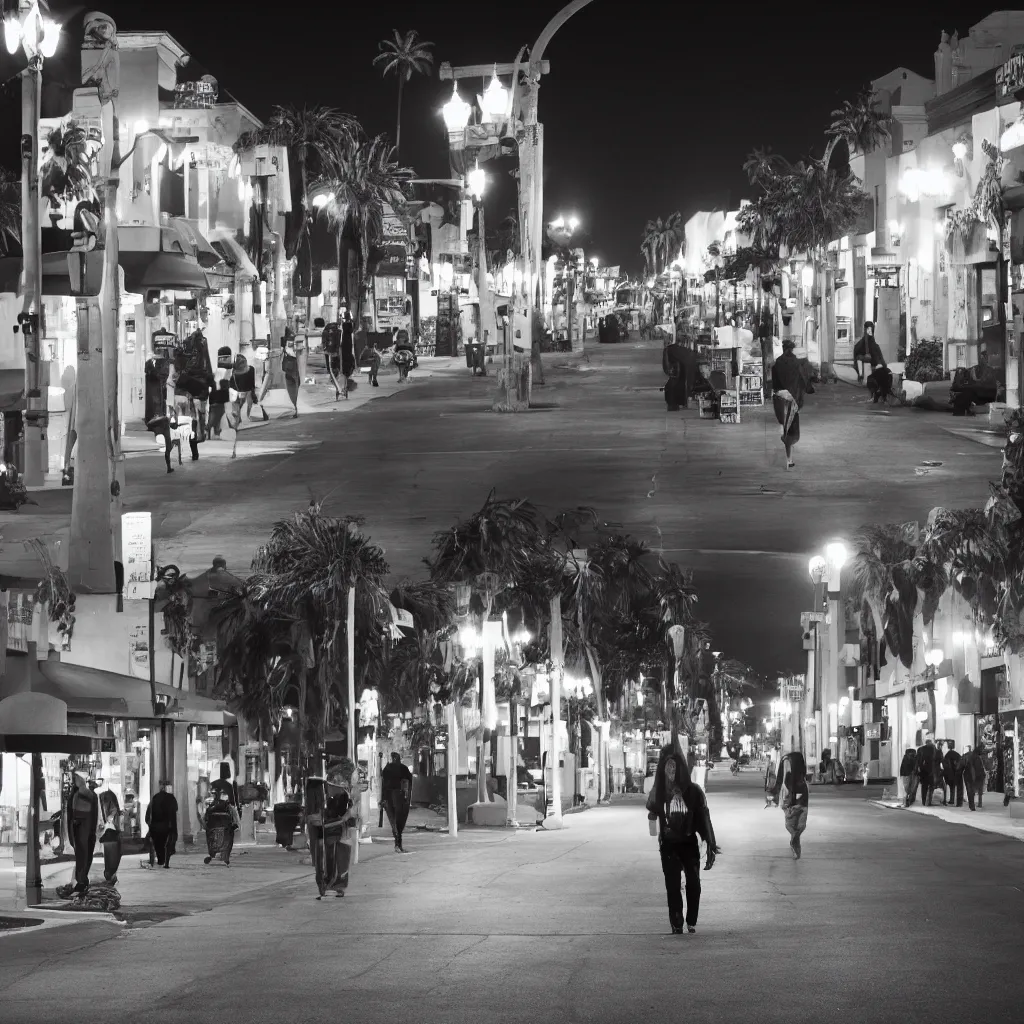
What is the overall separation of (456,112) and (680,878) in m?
37.6

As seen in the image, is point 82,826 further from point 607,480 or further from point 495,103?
point 495,103

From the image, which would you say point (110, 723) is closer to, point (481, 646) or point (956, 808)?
point (481, 646)

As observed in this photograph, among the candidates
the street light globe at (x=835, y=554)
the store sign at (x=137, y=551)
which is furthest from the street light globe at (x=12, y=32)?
the street light globe at (x=835, y=554)

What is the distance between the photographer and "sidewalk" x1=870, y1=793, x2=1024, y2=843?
27.3 m

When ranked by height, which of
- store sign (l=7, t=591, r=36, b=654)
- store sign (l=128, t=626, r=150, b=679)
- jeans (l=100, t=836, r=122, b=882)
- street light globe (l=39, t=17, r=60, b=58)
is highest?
street light globe (l=39, t=17, r=60, b=58)

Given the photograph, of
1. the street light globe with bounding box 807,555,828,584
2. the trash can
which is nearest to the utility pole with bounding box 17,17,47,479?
the trash can

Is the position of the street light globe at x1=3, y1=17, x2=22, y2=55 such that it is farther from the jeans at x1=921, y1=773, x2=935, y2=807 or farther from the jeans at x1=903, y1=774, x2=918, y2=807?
the jeans at x1=921, y1=773, x2=935, y2=807

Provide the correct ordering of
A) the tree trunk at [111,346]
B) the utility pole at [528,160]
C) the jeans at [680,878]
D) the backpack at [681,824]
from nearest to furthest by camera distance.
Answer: the jeans at [680,878] < the backpack at [681,824] < the tree trunk at [111,346] < the utility pole at [528,160]

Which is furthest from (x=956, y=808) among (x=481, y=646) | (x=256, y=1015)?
(x=256, y=1015)

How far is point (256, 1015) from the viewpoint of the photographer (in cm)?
892

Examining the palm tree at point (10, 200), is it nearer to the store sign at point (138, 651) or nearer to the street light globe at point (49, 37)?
the street light globe at point (49, 37)

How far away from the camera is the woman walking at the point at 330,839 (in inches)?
658

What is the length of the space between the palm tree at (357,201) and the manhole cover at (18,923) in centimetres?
5977

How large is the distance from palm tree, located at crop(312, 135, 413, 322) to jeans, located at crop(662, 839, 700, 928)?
6162cm
